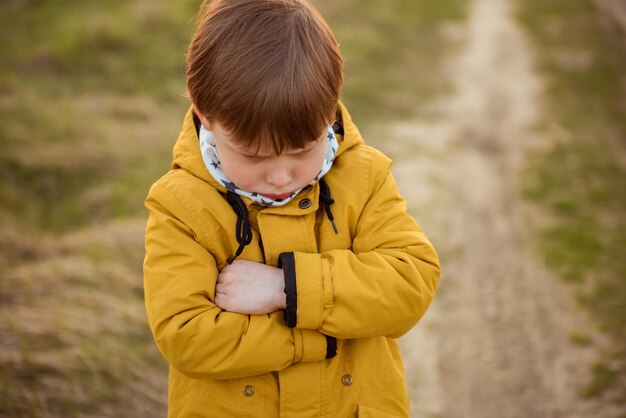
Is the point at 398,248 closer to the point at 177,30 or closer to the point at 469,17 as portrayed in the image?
the point at 177,30

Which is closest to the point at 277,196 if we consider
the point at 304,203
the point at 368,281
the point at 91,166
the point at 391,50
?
the point at 304,203

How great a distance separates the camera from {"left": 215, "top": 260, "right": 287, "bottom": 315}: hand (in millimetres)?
1792

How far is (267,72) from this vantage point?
5.28 ft

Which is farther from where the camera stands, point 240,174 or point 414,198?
point 414,198

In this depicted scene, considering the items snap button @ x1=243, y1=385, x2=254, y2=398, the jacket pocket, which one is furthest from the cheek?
the jacket pocket

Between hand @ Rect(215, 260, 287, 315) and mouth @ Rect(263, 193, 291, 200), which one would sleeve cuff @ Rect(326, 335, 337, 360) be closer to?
hand @ Rect(215, 260, 287, 315)

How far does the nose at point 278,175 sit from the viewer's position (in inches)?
68.2

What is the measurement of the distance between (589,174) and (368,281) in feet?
14.8

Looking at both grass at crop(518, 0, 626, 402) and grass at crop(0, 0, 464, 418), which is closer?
grass at crop(0, 0, 464, 418)

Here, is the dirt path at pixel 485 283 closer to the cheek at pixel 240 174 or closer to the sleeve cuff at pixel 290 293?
the sleeve cuff at pixel 290 293

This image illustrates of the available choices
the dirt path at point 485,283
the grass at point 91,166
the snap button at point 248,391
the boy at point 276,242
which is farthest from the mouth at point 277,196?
the dirt path at point 485,283

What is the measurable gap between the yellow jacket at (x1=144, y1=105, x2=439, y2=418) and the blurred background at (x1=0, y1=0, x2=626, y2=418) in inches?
55.1

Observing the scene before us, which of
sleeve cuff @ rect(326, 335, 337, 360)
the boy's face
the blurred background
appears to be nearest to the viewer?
the boy's face

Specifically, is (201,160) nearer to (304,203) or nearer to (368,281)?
(304,203)
